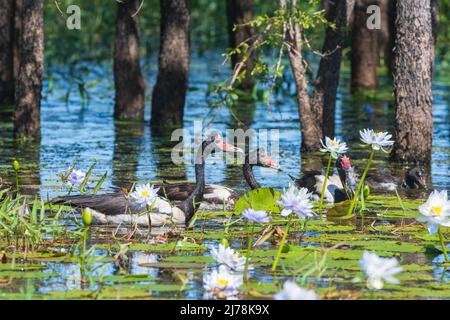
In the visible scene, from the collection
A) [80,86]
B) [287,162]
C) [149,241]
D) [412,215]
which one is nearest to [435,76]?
[80,86]

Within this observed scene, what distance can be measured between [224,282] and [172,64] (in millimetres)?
10625

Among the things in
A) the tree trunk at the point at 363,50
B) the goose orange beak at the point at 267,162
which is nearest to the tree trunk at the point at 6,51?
the tree trunk at the point at 363,50

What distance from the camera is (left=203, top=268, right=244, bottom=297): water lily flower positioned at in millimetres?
7566

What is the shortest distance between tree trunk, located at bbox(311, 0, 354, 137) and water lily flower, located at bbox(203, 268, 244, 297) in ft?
24.3

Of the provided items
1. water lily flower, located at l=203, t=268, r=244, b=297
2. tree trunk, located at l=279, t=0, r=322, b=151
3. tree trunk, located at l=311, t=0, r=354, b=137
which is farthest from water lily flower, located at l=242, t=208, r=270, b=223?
tree trunk, located at l=311, t=0, r=354, b=137

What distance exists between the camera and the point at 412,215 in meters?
11.0

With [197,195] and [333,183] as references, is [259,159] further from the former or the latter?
[197,195]

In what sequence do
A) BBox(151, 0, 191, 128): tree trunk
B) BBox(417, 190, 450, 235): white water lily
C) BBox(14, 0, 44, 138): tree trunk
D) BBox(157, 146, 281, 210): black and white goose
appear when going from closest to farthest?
BBox(417, 190, 450, 235): white water lily → BBox(157, 146, 281, 210): black and white goose → BBox(14, 0, 44, 138): tree trunk → BBox(151, 0, 191, 128): tree trunk

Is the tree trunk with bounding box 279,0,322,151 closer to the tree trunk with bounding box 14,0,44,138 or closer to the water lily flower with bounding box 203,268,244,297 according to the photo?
the tree trunk with bounding box 14,0,44,138

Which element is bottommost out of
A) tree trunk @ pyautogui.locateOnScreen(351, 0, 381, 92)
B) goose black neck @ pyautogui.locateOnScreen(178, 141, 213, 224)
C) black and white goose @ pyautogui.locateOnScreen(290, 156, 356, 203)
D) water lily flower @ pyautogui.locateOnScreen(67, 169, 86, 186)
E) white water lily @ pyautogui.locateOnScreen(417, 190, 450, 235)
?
black and white goose @ pyautogui.locateOnScreen(290, 156, 356, 203)

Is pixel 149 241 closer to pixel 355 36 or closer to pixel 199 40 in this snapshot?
pixel 355 36

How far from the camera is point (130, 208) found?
1083 cm

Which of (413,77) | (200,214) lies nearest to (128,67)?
(413,77)

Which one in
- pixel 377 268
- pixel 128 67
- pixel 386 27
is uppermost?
pixel 386 27
